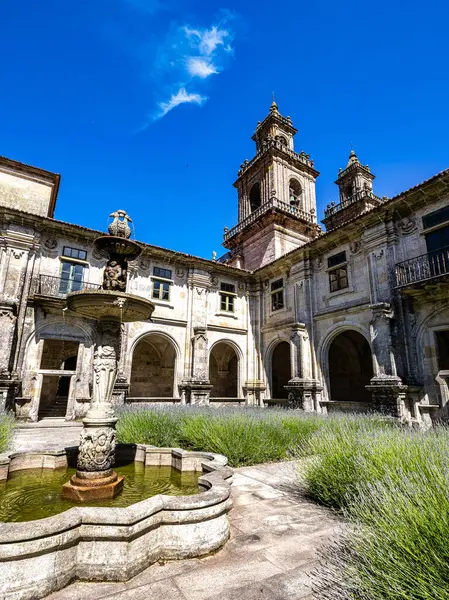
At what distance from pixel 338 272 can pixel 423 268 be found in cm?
407

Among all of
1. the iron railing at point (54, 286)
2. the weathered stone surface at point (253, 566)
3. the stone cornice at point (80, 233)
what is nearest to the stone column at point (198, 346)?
the stone cornice at point (80, 233)

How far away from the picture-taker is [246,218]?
80.3 ft

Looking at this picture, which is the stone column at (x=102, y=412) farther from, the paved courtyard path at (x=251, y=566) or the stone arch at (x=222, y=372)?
the stone arch at (x=222, y=372)

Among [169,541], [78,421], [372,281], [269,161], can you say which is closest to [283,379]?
[372,281]

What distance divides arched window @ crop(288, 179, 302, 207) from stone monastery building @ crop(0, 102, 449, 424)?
156 millimetres

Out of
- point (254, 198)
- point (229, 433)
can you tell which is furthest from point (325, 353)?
point (254, 198)

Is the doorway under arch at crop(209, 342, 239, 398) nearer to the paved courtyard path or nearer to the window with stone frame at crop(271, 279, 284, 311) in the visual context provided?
the window with stone frame at crop(271, 279, 284, 311)

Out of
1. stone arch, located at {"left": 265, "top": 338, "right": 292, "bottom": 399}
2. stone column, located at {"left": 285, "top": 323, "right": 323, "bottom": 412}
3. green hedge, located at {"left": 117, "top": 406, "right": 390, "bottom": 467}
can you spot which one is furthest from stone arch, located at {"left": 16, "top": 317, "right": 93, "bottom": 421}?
stone arch, located at {"left": 265, "top": 338, "right": 292, "bottom": 399}

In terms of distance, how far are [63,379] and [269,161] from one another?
24.3 metres

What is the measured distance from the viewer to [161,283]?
17516 mm

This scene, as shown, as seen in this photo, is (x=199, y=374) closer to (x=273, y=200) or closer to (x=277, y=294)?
(x=277, y=294)

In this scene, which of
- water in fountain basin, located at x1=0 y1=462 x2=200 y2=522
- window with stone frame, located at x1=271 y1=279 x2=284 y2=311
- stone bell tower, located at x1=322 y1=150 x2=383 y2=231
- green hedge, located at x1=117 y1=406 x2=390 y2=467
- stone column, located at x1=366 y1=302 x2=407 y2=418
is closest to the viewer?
water in fountain basin, located at x1=0 y1=462 x2=200 y2=522

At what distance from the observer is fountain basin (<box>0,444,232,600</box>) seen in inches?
101

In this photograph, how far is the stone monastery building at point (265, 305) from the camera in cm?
1180
